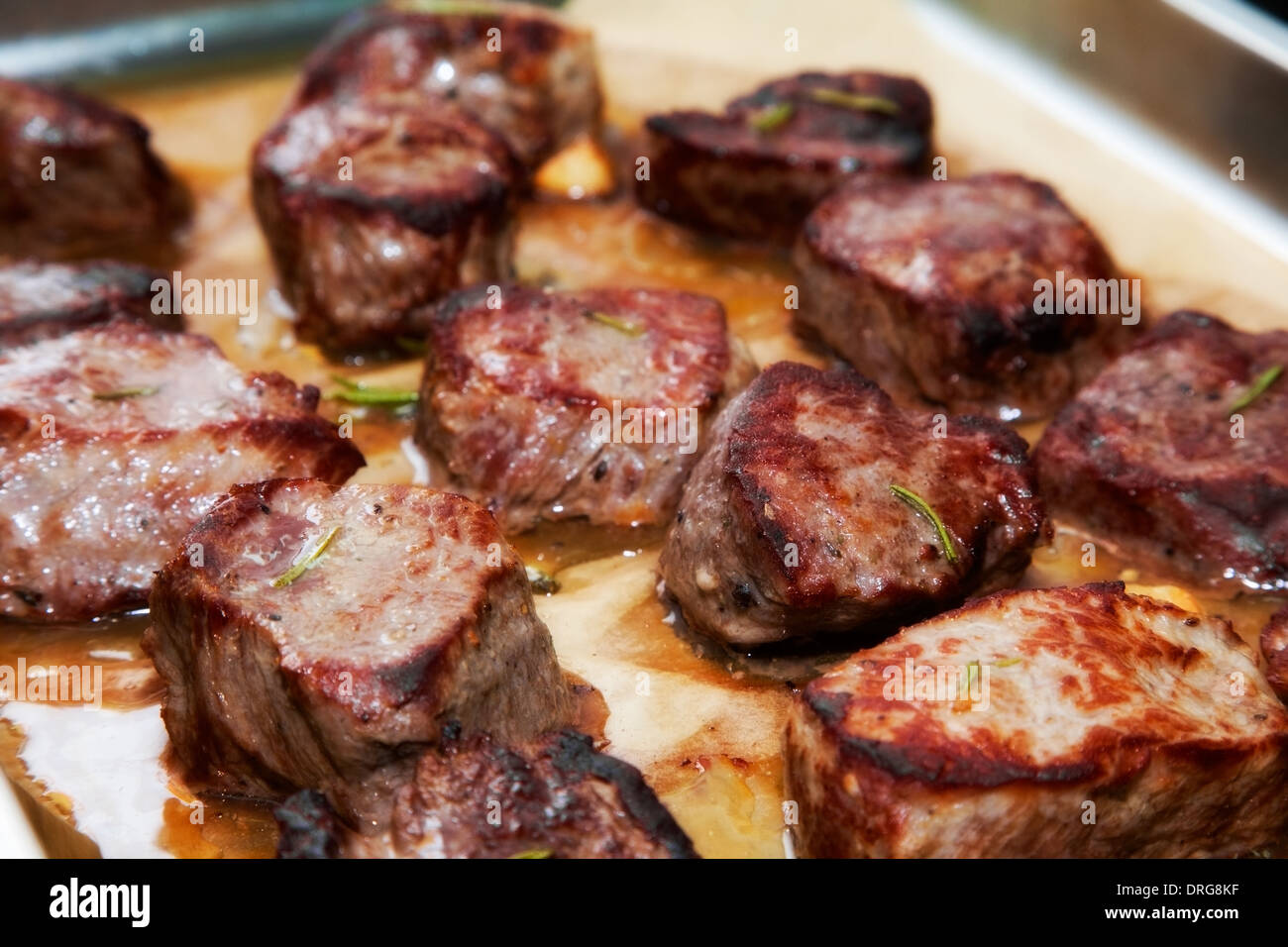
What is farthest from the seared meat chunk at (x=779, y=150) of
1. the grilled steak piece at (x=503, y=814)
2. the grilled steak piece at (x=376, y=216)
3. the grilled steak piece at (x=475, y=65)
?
the grilled steak piece at (x=503, y=814)

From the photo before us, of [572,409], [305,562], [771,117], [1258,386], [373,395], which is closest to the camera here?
[305,562]

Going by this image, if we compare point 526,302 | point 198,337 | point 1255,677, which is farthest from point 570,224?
point 1255,677

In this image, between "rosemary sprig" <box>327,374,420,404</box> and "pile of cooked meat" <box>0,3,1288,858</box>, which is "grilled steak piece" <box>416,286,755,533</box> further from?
"rosemary sprig" <box>327,374,420,404</box>

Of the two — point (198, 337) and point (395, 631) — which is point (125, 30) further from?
point (395, 631)

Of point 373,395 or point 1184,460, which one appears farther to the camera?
point 373,395

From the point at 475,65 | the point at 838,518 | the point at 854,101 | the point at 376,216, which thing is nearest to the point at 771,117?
the point at 854,101

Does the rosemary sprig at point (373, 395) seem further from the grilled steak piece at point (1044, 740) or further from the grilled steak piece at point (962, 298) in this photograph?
the grilled steak piece at point (1044, 740)

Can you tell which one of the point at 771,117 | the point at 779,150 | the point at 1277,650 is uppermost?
the point at 771,117

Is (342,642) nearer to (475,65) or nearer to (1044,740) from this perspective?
(1044,740)
